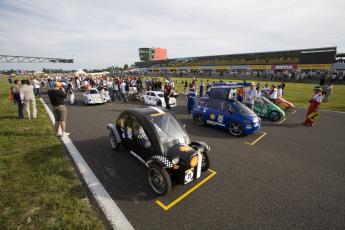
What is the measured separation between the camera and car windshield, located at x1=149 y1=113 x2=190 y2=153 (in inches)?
170

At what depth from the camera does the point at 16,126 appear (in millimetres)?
7918

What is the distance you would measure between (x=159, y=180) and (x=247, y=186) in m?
2.05

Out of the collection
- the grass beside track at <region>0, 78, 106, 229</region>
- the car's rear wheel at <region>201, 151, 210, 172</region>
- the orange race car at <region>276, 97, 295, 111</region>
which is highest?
the orange race car at <region>276, 97, 295, 111</region>

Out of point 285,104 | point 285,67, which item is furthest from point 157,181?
point 285,67

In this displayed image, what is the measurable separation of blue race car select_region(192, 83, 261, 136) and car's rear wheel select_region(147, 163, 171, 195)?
465 cm

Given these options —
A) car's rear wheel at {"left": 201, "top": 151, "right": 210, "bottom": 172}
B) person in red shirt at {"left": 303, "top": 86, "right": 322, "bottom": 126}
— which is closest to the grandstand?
person in red shirt at {"left": 303, "top": 86, "right": 322, "bottom": 126}

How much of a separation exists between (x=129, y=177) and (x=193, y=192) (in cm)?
159

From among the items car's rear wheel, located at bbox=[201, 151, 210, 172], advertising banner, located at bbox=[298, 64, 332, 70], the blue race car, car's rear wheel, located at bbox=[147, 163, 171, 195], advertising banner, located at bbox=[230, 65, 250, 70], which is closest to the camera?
car's rear wheel, located at bbox=[147, 163, 171, 195]

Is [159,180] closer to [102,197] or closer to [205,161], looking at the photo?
[102,197]

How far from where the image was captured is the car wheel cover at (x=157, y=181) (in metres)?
3.79

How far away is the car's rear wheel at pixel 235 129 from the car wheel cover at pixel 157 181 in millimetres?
4656

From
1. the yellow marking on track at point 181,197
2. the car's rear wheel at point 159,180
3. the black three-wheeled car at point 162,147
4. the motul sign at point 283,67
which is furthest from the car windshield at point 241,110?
the motul sign at point 283,67

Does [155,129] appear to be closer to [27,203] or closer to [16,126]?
[27,203]

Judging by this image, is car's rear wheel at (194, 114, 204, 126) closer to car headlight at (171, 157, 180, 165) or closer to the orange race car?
car headlight at (171, 157, 180, 165)
